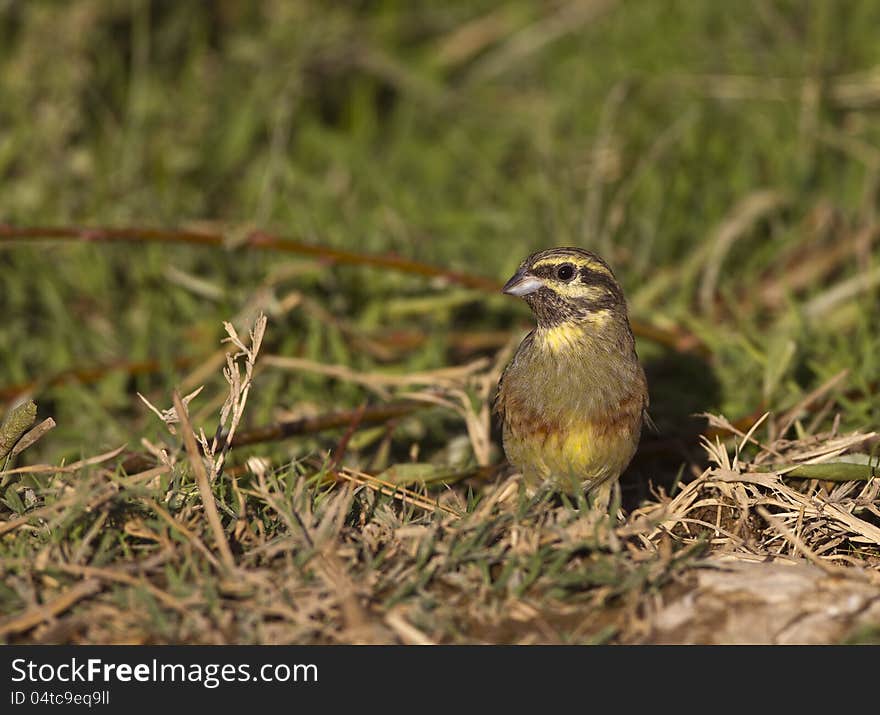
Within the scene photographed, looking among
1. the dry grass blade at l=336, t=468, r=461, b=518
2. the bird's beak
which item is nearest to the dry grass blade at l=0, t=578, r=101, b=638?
the dry grass blade at l=336, t=468, r=461, b=518

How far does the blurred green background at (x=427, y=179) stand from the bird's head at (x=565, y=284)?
1095mm

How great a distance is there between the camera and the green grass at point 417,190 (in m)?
5.44

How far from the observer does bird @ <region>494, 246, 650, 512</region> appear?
4.02m

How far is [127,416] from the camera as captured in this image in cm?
561

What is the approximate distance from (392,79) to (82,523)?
4952 mm

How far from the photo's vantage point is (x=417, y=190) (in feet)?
23.9

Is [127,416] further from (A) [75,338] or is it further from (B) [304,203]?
(B) [304,203]

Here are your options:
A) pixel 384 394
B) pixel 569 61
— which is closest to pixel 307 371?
pixel 384 394

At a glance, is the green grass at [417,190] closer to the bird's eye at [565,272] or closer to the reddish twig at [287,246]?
the reddish twig at [287,246]

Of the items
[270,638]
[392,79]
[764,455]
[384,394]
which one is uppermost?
[392,79]

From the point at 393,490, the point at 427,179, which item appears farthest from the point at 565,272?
the point at 427,179

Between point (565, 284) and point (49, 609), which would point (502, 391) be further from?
point (49, 609)

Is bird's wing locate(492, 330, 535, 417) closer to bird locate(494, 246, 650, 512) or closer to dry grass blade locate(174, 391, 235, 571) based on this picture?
bird locate(494, 246, 650, 512)
